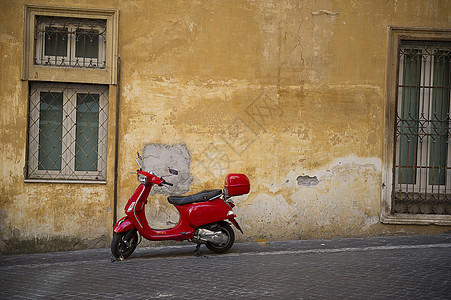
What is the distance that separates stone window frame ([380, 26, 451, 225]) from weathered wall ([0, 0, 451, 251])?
11 cm

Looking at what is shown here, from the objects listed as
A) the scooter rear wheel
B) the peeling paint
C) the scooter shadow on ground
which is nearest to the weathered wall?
the peeling paint

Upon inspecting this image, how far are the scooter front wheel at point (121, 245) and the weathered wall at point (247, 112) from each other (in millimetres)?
1050

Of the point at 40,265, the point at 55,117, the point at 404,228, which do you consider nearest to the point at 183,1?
the point at 55,117

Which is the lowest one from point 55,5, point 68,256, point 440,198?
point 68,256

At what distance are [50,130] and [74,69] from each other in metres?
1.01

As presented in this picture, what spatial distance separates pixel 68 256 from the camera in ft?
25.0

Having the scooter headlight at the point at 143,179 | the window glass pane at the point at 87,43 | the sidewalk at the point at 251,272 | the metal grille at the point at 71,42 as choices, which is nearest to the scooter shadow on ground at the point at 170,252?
the sidewalk at the point at 251,272

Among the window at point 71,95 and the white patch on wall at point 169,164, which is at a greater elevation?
the window at point 71,95

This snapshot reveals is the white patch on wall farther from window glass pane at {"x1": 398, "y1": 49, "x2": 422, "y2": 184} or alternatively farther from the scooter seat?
window glass pane at {"x1": 398, "y1": 49, "x2": 422, "y2": 184}

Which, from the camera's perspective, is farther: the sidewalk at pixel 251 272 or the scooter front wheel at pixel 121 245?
the scooter front wheel at pixel 121 245

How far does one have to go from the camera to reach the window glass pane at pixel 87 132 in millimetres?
8336

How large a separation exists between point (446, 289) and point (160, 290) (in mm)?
2866

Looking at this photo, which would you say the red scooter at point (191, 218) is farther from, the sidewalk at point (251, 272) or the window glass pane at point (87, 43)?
the window glass pane at point (87, 43)

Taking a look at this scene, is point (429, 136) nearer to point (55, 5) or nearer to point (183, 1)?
point (183, 1)
